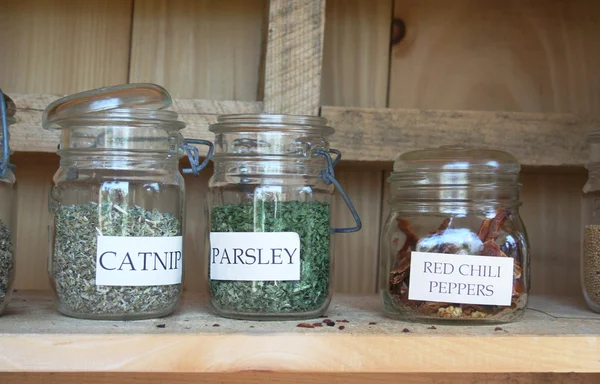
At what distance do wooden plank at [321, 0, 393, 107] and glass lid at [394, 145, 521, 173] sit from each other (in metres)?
0.24

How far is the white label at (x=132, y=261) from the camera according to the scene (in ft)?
2.27

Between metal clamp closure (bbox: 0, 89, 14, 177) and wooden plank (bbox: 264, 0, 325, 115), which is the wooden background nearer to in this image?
wooden plank (bbox: 264, 0, 325, 115)

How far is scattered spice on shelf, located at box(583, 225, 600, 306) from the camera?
30.9 inches

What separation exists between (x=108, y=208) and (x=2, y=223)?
111 millimetres

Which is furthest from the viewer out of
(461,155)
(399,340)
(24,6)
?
(24,6)

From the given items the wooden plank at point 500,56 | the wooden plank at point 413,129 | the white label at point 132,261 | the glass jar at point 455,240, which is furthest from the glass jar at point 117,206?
the wooden plank at point 500,56

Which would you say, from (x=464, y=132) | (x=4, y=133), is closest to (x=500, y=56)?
(x=464, y=132)

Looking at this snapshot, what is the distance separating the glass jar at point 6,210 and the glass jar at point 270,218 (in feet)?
0.65

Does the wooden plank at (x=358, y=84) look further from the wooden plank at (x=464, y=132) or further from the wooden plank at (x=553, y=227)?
the wooden plank at (x=553, y=227)

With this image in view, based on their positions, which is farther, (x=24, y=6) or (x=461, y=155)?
(x=24, y=6)

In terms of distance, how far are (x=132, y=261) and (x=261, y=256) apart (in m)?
0.12

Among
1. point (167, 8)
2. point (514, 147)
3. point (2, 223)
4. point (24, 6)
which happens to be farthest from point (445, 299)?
point (24, 6)

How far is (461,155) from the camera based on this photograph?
77 cm

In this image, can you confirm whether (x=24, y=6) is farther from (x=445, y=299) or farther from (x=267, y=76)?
(x=445, y=299)
